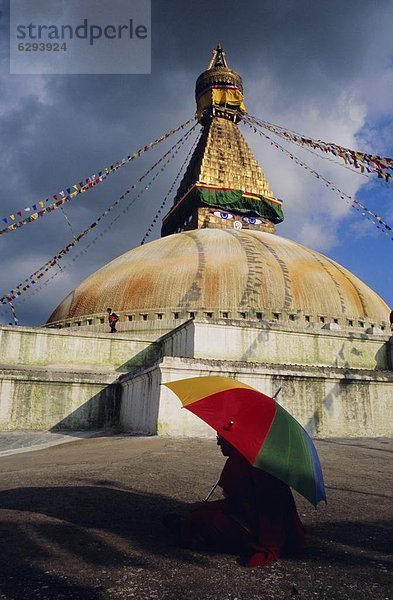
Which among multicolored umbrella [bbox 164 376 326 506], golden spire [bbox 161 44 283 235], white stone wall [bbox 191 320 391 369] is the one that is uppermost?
golden spire [bbox 161 44 283 235]

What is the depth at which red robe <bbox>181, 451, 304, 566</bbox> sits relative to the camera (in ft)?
10.2

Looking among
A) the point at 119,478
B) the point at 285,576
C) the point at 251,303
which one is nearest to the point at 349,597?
the point at 285,576

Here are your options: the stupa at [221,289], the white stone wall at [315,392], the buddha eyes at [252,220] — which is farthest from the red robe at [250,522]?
the buddha eyes at [252,220]

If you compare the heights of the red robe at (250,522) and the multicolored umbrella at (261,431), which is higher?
the multicolored umbrella at (261,431)

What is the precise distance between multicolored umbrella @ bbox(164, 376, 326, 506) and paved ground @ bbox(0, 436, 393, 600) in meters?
0.53

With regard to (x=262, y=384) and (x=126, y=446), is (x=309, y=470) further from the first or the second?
(x=262, y=384)

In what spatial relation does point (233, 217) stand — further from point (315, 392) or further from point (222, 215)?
point (315, 392)

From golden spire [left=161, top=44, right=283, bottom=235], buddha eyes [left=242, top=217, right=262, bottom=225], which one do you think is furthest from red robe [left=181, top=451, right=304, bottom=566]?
buddha eyes [left=242, top=217, right=262, bottom=225]

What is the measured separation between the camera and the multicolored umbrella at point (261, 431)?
3.00 m

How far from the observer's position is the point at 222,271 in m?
21.0

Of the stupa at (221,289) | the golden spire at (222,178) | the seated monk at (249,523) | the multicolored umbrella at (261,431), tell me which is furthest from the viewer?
the golden spire at (222,178)

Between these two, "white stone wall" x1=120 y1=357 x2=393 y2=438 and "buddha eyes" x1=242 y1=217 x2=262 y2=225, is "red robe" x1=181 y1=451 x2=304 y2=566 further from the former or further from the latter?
"buddha eyes" x1=242 y1=217 x2=262 y2=225

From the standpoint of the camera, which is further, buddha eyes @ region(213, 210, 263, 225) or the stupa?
buddha eyes @ region(213, 210, 263, 225)

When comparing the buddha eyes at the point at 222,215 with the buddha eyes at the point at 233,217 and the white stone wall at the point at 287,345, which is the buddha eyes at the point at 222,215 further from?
the white stone wall at the point at 287,345
